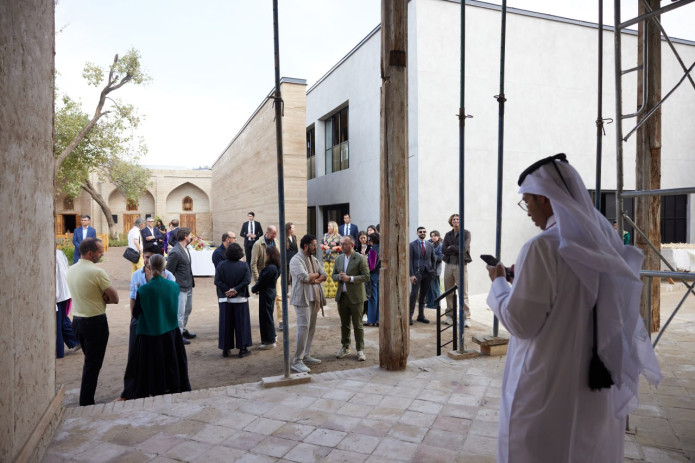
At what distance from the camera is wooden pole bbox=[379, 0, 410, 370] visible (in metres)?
4.67

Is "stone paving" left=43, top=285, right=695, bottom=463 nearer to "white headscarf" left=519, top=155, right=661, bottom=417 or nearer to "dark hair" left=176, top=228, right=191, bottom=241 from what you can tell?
"white headscarf" left=519, top=155, right=661, bottom=417

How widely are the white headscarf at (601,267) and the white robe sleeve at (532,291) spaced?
3.3 inches

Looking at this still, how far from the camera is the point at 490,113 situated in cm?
1091

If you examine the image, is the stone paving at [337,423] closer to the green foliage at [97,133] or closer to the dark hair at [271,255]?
the dark hair at [271,255]

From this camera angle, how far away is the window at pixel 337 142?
1463 centimetres

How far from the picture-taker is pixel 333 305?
1007 cm

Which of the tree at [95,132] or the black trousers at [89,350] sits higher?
the tree at [95,132]

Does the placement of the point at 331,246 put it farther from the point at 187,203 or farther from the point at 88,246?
the point at 187,203

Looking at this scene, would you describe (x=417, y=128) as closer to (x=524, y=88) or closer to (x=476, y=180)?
(x=476, y=180)

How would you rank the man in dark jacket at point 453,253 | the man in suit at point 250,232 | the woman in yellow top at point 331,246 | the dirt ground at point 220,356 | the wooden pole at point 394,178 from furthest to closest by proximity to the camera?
the man in suit at point 250,232 → the woman in yellow top at point 331,246 → the man in dark jacket at point 453,253 → the dirt ground at point 220,356 → the wooden pole at point 394,178

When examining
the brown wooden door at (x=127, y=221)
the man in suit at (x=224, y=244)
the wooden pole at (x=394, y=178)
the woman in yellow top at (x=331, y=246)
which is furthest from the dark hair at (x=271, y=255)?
the brown wooden door at (x=127, y=221)

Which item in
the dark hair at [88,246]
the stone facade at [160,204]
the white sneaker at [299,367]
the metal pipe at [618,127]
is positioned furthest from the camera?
the stone facade at [160,204]

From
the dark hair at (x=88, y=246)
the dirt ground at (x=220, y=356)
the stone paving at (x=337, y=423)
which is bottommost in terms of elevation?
the dirt ground at (x=220, y=356)

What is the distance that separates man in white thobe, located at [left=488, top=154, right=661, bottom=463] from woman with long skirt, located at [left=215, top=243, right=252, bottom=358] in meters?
4.67
